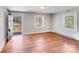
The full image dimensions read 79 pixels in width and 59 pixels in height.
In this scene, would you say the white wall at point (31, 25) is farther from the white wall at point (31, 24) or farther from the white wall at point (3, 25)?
the white wall at point (3, 25)

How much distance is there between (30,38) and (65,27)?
61 centimetres

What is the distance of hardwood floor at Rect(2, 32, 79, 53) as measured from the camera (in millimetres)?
1622

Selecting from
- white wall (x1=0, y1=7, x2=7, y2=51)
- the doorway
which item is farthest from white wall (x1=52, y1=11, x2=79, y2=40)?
white wall (x1=0, y1=7, x2=7, y2=51)

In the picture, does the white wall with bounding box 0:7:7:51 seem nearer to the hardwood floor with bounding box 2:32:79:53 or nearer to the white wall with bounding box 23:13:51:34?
the hardwood floor with bounding box 2:32:79:53

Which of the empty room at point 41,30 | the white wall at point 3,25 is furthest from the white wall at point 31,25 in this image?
the white wall at point 3,25

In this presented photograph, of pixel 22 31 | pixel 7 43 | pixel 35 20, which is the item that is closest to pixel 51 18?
pixel 35 20

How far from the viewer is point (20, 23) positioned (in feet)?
5.44

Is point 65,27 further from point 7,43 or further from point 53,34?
point 7,43

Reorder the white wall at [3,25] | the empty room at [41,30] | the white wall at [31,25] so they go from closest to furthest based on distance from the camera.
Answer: the white wall at [3,25], the empty room at [41,30], the white wall at [31,25]

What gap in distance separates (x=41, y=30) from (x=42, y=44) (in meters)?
0.24

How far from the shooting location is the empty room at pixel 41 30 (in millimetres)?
1593

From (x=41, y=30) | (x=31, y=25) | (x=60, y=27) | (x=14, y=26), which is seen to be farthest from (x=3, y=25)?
(x=60, y=27)
